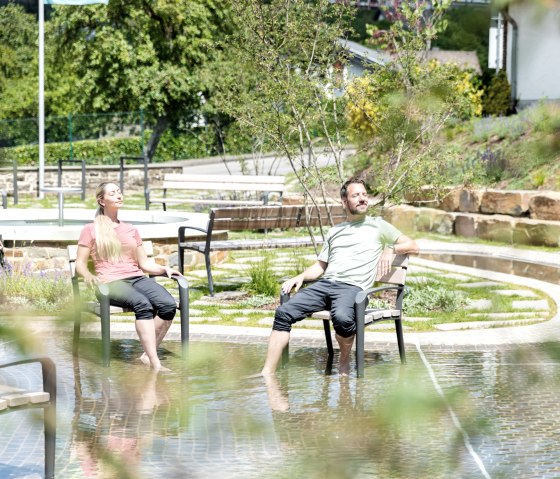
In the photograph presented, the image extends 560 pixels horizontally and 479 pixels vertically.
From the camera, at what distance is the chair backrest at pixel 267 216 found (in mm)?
11508

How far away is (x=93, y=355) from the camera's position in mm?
2004

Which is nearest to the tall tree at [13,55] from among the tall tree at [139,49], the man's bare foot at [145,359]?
the man's bare foot at [145,359]

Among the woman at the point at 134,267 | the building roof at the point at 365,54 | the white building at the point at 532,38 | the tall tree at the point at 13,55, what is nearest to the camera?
the white building at the point at 532,38

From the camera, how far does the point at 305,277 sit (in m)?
7.30

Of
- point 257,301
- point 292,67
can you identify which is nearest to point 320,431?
point 257,301

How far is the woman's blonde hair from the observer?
693cm

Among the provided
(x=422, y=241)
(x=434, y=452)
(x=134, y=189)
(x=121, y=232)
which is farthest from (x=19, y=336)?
(x=134, y=189)

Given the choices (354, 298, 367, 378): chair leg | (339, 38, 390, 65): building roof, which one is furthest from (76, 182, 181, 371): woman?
(339, 38, 390, 65): building roof

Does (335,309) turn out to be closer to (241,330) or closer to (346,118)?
(241,330)

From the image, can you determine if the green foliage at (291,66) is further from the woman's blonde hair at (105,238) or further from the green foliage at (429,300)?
the woman's blonde hair at (105,238)

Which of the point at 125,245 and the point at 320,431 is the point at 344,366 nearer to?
the point at 125,245

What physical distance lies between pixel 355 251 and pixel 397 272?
646 mm

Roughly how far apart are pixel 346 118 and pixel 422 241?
587cm

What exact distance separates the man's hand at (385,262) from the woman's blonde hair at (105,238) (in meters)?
1.79
